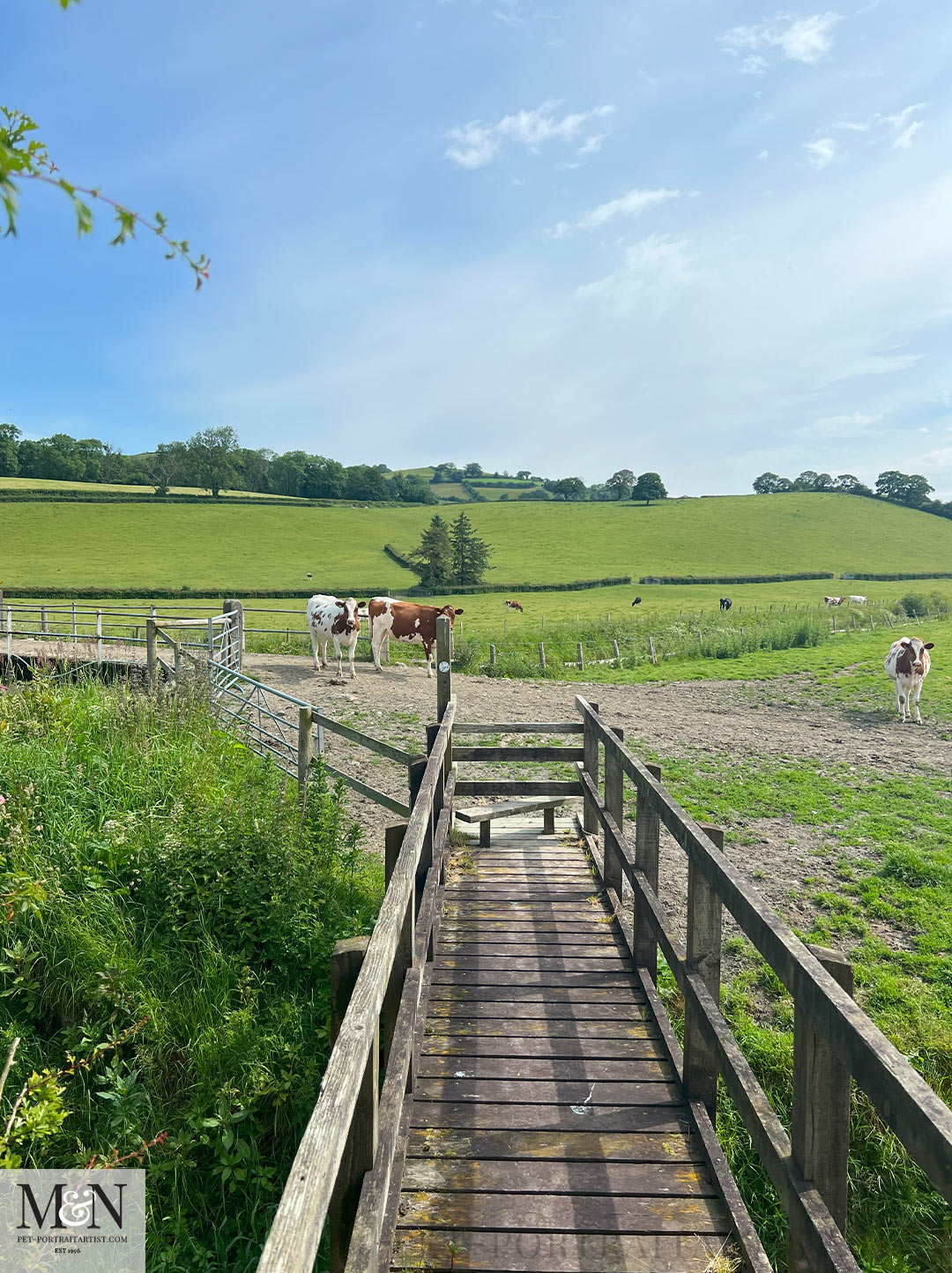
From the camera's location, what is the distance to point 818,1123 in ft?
6.99

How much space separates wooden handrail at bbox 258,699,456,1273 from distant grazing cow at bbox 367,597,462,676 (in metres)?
16.6

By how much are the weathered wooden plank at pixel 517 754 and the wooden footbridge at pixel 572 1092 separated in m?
1.49

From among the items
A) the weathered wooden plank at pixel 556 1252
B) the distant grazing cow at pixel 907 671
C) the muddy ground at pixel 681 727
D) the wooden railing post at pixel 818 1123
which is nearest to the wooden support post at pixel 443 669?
the muddy ground at pixel 681 727

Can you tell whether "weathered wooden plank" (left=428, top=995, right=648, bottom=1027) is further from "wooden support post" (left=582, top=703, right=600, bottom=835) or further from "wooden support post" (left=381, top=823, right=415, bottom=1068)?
"wooden support post" (left=582, top=703, right=600, bottom=835)

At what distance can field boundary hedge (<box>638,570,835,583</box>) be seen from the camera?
56.9 meters

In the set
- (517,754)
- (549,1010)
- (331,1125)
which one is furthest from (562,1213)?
(517,754)

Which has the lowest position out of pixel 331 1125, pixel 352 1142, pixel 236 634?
pixel 352 1142

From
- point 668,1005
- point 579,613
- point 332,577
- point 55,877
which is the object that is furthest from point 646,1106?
point 332,577

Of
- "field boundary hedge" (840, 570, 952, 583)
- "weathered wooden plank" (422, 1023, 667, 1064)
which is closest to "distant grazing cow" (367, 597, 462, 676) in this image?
"weathered wooden plank" (422, 1023, 667, 1064)

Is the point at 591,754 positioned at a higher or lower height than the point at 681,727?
higher

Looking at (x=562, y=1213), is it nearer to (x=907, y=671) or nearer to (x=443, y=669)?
(x=443, y=669)

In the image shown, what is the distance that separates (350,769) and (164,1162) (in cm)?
691

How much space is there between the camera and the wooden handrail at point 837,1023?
56.2 inches

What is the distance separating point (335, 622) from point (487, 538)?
188 feet
